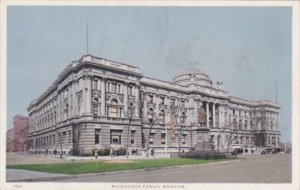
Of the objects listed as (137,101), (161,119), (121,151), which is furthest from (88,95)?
(161,119)

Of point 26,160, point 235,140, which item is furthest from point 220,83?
point 26,160

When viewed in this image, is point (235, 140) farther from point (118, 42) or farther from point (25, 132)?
point (25, 132)

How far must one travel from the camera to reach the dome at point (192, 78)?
16.6ft

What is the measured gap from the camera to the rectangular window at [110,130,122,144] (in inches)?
211

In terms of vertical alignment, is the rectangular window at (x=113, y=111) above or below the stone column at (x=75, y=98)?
below

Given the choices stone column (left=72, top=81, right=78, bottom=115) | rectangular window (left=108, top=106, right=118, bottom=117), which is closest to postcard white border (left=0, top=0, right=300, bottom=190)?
stone column (left=72, top=81, right=78, bottom=115)

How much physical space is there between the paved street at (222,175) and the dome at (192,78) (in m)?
0.92

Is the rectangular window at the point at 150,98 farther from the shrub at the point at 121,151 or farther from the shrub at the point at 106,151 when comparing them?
the shrub at the point at 106,151

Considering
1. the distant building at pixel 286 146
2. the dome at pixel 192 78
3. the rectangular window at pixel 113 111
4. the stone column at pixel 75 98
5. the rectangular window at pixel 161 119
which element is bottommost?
the distant building at pixel 286 146

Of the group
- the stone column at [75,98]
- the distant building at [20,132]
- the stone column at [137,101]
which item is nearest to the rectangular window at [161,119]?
the stone column at [137,101]

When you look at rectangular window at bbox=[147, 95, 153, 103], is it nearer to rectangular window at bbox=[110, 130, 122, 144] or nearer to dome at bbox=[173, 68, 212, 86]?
dome at bbox=[173, 68, 212, 86]

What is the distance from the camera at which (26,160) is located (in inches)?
194

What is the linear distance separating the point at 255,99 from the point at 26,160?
241 centimetres

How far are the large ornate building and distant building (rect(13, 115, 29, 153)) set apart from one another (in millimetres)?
105
